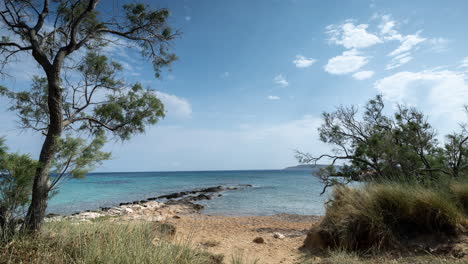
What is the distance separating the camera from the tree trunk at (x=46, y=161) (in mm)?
4262

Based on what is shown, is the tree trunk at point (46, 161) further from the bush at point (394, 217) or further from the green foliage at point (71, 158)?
the bush at point (394, 217)

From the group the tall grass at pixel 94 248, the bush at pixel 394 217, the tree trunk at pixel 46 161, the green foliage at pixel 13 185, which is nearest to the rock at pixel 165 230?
the tall grass at pixel 94 248

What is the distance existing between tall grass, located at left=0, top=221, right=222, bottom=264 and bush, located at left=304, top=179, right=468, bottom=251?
10.1ft

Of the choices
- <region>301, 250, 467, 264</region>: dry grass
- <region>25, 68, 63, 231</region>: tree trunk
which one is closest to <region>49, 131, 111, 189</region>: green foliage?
<region>25, 68, 63, 231</region>: tree trunk

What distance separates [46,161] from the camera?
452 cm

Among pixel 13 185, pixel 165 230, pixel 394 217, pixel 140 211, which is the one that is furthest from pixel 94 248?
pixel 140 211

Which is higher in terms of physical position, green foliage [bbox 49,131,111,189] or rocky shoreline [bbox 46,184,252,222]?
green foliage [bbox 49,131,111,189]

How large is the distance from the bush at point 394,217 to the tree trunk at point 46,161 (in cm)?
594

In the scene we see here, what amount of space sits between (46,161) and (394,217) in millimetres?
7232

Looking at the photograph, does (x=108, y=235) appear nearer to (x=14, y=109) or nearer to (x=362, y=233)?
(x=14, y=109)

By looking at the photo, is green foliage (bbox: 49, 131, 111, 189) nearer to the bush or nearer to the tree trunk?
the tree trunk

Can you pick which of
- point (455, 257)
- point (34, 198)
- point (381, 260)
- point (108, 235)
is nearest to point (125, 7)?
point (34, 198)

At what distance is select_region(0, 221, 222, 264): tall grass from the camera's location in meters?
3.27

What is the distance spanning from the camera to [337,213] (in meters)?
6.30
